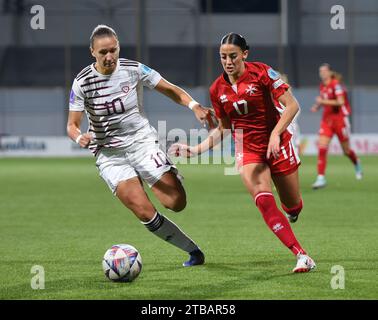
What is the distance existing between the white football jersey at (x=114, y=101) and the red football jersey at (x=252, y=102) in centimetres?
61

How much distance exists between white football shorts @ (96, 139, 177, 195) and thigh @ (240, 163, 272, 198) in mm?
627

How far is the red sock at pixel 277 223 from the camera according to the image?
7.99 meters

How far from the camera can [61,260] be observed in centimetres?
894

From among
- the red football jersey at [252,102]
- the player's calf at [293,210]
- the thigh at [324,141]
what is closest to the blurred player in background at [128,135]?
the red football jersey at [252,102]

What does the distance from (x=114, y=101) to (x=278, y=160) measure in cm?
155

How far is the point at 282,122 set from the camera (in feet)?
26.3

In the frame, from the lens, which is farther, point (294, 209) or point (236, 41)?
point (294, 209)

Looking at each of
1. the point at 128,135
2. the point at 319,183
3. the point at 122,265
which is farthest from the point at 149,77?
the point at 319,183

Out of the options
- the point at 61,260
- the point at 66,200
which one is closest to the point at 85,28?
the point at 66,200

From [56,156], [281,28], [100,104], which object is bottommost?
[56,156]

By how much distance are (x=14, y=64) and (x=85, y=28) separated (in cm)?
291

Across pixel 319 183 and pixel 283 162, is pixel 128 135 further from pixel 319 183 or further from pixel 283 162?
pixel 319 183

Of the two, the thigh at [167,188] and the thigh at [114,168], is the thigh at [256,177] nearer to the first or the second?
the thigh at [167,188]
